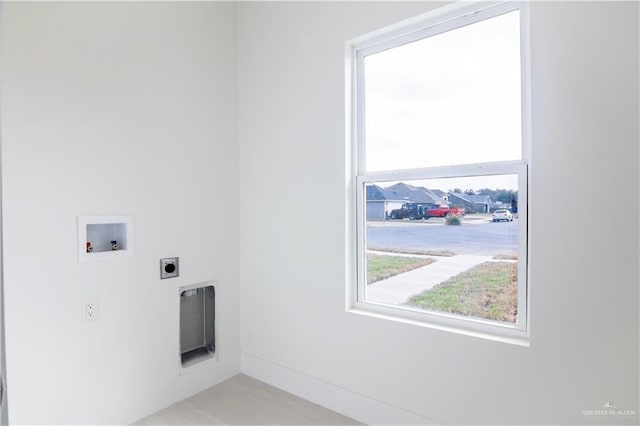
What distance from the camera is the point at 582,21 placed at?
62.8 inches

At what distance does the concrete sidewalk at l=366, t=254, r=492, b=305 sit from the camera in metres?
1.99

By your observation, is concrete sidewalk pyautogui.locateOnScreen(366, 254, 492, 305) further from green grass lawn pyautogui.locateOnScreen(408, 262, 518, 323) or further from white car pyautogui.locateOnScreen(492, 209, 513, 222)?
white car pyautogui.locateOnScreen(492, 209, 513, 222)

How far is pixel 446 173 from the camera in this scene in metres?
2.01

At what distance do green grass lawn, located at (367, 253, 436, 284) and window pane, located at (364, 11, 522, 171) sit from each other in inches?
19.9

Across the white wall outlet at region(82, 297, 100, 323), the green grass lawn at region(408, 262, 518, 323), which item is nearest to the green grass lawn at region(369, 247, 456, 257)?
the green grass lawn at region(408, 262, 518, 323)

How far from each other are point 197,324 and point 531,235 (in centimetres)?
209

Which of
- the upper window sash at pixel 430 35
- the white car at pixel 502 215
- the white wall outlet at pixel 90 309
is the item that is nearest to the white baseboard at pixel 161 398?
the white wall outlet at pixel 90 309

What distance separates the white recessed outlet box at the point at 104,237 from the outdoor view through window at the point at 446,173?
1.33 meters

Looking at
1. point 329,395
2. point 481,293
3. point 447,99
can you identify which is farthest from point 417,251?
point 329,395

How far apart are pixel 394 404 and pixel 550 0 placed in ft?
6.71

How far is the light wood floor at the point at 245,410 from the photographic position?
221 cm

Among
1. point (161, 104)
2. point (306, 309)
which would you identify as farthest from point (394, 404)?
point (161, 104)

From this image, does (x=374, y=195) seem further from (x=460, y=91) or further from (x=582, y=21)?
(x=582, y=21)

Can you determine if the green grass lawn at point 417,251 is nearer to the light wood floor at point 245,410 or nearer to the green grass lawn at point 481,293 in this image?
the green grass lawn at point 481,293
